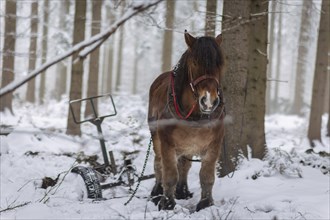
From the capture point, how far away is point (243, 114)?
6426 millimetres

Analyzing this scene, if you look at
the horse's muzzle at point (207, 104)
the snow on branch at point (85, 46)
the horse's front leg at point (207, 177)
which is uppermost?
the snow on branch at point (85, 46)

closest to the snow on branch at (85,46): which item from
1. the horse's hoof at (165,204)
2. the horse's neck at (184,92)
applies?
the horse's neck at (184,92)

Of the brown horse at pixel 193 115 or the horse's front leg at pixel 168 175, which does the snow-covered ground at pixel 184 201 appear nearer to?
the horse's front leg at pixel 168 175

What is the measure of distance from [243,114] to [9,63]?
461 inches

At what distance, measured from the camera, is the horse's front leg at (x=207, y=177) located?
191 inches

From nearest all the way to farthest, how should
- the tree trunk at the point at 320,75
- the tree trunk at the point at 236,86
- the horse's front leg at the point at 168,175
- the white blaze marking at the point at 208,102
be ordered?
the white blaze marking at the point at 208,102, the horse's front leg at the point at 168,175, the tree trunk at the point at 236,86, the tree trunk at the point at 320,75

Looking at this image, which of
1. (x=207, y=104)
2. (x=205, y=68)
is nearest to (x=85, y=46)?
(x=207, y=104)

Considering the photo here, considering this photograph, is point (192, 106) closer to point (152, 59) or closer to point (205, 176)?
point (205, 176)

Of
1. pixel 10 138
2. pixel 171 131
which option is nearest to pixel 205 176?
pixel 171 131

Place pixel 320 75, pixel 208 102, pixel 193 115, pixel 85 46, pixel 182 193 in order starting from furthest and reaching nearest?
pixel 320 75 < pixel 182 193 < pixel 193 115 < pixel 208 102 < pixel 85 46

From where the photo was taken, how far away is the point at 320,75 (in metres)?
14.6

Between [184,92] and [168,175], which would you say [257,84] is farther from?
[168,175]

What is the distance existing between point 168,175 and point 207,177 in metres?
0.48

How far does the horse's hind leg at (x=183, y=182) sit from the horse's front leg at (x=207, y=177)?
636mm
